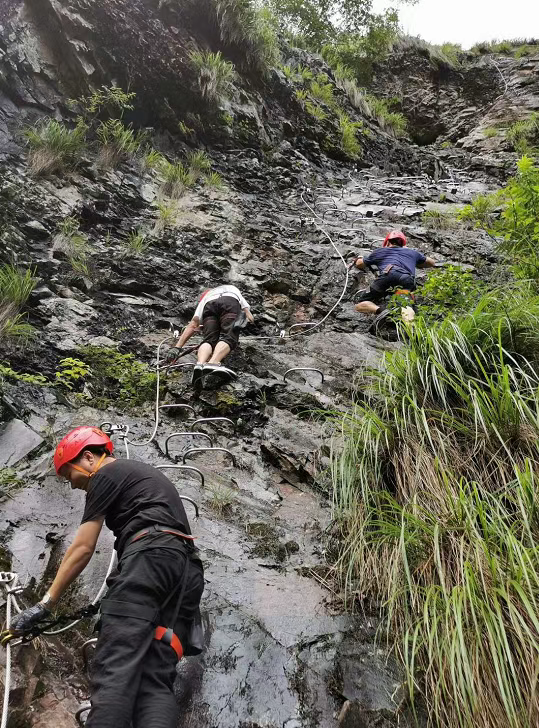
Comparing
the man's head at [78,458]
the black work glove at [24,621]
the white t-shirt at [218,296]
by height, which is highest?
the white t-shirt at [218,296]

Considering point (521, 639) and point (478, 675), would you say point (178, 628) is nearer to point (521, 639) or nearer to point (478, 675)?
point (478, 675)

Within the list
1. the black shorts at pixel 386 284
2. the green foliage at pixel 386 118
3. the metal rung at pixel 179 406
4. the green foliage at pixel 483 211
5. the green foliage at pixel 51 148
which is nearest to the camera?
the metal rung at pixel 179 406

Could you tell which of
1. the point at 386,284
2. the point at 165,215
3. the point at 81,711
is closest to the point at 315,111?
the point at 165,215

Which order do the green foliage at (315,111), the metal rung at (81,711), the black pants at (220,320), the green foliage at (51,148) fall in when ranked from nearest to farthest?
the metal rung at (81,711)
the black pants at (220,320)
the green foliage at (51,148)
the green foliage at (315,111)

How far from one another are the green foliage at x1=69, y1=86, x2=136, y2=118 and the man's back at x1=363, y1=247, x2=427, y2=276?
16.6ft

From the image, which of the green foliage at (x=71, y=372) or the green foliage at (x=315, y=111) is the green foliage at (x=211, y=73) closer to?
the green foliage at (x=315, y=111)

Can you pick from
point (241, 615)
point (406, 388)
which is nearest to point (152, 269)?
point (406, 388)

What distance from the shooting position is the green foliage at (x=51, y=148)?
670 centimetres

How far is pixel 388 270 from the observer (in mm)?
6301

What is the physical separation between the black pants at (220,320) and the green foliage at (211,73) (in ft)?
19.8

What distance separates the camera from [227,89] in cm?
1008

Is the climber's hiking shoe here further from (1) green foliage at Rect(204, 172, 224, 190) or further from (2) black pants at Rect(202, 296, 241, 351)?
(1) green foliage at Rect(204, 172, 224, 190)

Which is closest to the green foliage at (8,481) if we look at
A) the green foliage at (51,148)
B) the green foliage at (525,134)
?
the green foliage at (51,148)

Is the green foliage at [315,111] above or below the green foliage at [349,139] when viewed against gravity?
above
